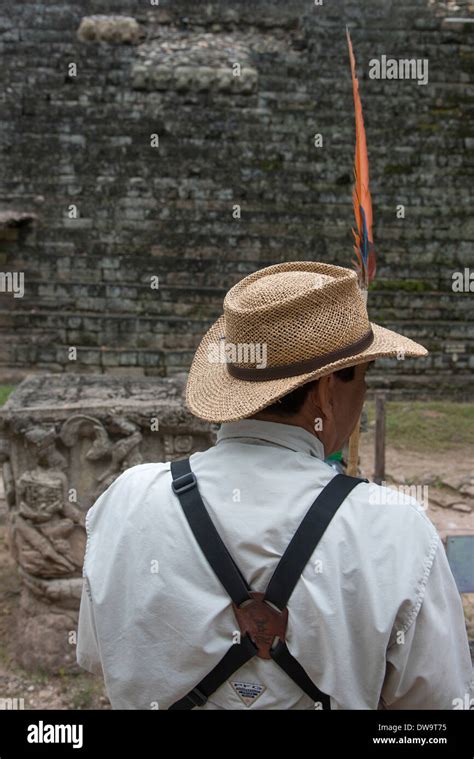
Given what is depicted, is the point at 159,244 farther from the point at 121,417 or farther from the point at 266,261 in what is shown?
the point at 121,417

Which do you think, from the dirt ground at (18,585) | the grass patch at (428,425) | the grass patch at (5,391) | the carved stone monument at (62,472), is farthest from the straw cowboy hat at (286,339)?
the grass patch at (5,391)

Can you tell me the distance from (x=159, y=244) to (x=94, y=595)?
339 inches

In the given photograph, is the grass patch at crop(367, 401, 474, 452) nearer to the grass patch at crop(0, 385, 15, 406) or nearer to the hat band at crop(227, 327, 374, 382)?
the grass patch at crop(0, 385, 15, 406)

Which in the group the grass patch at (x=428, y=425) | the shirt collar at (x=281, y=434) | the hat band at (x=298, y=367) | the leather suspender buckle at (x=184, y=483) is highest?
the hat band at (x=298, y=367)

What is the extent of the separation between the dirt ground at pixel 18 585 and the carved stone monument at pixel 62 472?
0.10 m

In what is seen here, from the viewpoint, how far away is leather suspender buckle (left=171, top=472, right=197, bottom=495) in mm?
1417

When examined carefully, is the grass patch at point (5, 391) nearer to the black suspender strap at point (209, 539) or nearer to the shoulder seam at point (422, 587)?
the black suspender strap at point (209, 539)

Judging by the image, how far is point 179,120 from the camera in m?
9.95

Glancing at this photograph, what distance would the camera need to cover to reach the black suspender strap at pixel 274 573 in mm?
1310

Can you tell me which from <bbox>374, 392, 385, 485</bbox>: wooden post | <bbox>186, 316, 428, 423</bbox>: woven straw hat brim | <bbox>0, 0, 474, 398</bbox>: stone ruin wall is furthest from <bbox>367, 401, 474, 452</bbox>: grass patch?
<bbox>186, 316, 428, 423</bbox>: woven straw hat brim
